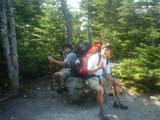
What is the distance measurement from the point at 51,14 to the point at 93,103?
22.5ft

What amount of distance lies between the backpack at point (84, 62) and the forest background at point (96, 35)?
2624 mm

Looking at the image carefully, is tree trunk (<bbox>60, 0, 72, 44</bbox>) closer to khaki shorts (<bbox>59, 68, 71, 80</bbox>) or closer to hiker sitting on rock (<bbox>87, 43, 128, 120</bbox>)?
khaki shorts (<bbox>59, 68, 71, 80</bbox>)

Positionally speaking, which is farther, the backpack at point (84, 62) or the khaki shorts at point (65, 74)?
the khaki shorts at point (65, 74)

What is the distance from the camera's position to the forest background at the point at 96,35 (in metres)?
11.9

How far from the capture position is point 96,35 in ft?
72.0

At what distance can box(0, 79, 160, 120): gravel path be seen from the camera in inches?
377

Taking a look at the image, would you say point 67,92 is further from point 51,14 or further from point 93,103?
point 51,14

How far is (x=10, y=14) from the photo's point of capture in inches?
439

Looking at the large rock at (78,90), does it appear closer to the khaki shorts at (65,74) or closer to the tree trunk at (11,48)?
the khaki shorts at (65,74)

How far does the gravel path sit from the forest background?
100 cm

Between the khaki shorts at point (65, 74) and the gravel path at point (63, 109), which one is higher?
the khaki shorts at point (65, 74)

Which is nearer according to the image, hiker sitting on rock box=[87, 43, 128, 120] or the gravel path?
hiker sitting on rock box=[87, 43, 128, 120]

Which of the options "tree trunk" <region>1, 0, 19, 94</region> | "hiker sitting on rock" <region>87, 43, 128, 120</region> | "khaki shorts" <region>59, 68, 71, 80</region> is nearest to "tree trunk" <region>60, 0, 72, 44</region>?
"khaki shorts" <region>59, 68, 71, 80</region>

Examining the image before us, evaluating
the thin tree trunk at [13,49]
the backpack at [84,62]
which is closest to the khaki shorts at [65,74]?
the backpack at [84,62]
